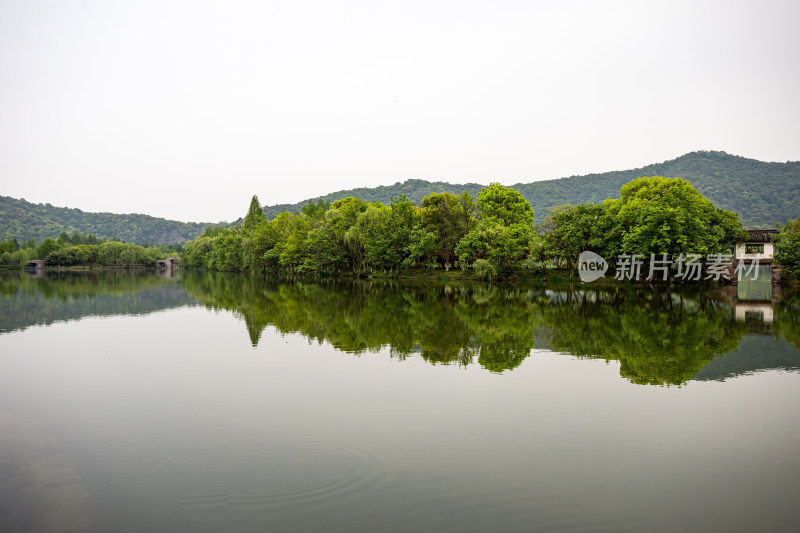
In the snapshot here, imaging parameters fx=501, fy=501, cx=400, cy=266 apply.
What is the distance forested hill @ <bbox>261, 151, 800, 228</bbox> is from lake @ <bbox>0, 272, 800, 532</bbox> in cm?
12061

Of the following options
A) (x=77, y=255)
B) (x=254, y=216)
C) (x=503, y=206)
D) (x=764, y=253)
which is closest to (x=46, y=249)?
(x=77, y=255)

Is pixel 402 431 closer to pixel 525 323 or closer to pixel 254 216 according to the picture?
pixel 525 323

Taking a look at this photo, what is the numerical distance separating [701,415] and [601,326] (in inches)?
473

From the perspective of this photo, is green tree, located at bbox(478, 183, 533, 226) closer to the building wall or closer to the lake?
the building wall

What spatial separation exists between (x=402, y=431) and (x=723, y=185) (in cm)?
16900

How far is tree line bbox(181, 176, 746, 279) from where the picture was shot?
44969mm

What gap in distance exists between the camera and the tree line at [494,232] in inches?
1770

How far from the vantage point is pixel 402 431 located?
29.3ft

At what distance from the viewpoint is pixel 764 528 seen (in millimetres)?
5863

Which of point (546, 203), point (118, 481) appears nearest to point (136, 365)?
point (118, 481)

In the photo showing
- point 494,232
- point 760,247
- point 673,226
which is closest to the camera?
point 673,226

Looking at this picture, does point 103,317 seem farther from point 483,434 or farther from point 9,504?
point 483,434
